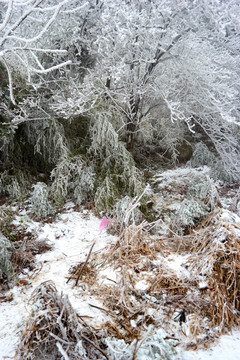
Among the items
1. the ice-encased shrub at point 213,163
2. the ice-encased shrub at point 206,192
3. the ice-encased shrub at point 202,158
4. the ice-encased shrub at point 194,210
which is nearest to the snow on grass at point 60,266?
the ice-encased shrub at point 194,210

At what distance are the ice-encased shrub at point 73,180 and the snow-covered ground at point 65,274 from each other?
0.75 ft

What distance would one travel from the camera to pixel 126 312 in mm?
1729

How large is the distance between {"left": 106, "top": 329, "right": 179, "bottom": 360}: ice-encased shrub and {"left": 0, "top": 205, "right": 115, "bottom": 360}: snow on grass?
11.3 inches

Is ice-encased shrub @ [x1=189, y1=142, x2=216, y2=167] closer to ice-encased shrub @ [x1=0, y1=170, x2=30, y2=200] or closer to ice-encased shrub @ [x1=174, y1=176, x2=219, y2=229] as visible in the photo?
ice-encased shrub @ [x1=174, y1=176, x2=219, y2=229]

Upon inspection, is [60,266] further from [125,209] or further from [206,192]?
[206,192]

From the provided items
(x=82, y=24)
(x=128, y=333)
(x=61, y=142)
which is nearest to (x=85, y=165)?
(x=61, y=142)

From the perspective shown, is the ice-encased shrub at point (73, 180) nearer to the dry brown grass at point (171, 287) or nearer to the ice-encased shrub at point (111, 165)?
the ice-encased shrub at point (111, 165)

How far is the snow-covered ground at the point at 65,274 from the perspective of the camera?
1.49m

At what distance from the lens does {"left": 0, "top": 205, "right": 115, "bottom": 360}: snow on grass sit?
1.64 metres

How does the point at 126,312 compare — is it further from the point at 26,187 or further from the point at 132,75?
the point at 132,75

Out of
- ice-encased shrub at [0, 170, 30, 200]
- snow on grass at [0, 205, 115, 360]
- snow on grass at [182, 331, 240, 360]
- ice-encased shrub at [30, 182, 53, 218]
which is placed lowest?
snow on grass at [182, 331, 240, 360]

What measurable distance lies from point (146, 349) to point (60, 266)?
125cm

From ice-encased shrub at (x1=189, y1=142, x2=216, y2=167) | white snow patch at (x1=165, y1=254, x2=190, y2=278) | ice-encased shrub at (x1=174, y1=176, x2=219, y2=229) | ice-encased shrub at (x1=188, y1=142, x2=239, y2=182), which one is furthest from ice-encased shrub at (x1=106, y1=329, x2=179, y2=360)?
ice-encased shrub at (x1=189, y1=142, x2=216, y2=167)

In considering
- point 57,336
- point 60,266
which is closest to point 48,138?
point 60,266
